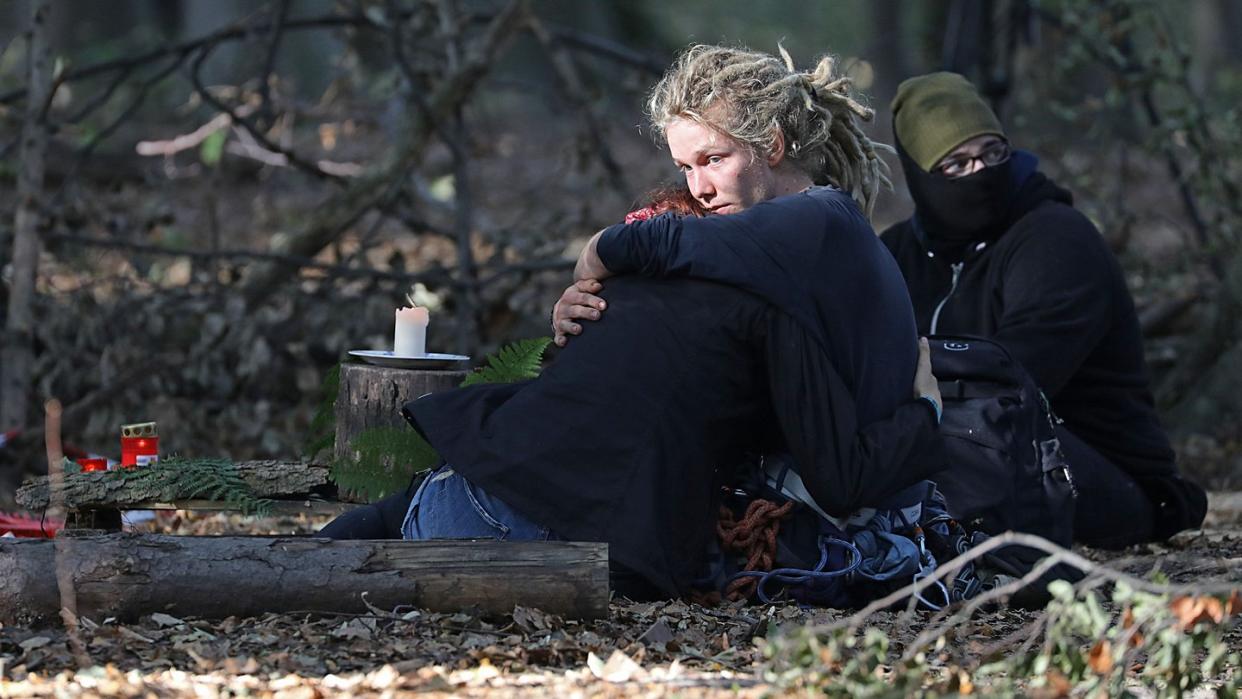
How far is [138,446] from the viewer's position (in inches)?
183

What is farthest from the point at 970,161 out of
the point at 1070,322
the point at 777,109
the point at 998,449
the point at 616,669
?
the point at 616,669

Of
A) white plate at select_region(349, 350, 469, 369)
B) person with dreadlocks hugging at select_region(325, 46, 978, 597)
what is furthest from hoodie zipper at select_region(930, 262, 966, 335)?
white plate at select_region(349, 350, 469, 369)

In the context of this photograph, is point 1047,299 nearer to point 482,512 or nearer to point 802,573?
point 802,573

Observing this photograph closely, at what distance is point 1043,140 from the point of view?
8695 millimetres

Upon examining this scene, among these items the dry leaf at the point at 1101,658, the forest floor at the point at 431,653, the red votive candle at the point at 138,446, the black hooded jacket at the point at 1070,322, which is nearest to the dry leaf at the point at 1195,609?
the dry leaf at the point at 1101,658

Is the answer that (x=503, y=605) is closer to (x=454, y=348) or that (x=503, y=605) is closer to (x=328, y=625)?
(x=328, y=625)

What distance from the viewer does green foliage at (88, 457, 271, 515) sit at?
4344 millimetres

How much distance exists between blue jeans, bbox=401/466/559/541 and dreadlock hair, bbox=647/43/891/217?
1.12 m

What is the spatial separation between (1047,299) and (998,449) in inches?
36.4

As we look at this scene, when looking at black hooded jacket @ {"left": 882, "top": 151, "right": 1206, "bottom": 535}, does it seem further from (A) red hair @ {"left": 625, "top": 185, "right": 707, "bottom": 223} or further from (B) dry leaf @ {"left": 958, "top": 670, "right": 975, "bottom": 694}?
(B) dry leaf @ {"left": 958, "top": 670, "right": 975, "bottom": 694}

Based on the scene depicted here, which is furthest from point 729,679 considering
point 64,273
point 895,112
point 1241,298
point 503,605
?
point 64,273

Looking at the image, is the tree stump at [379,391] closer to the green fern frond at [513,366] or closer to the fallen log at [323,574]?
the green fern frond at [513,366]

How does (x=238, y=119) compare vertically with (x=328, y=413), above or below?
above

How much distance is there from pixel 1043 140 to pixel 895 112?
334cm
